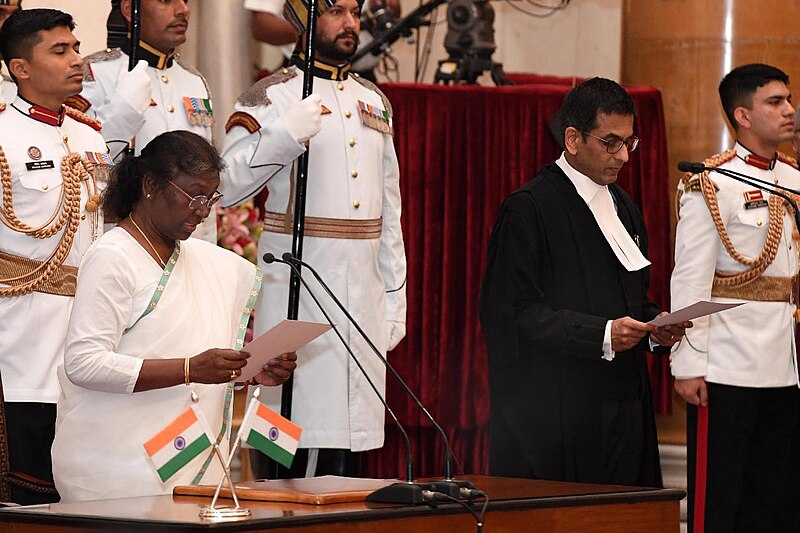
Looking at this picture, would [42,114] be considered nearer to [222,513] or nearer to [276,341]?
[276,341]

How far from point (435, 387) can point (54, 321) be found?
2.16 meters

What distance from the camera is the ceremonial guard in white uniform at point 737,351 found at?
5215 millimetres

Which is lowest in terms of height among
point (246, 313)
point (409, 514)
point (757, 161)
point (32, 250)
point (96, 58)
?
point (409, 514)

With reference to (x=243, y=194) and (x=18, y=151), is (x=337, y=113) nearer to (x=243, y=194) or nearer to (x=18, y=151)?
(x=243, y=194)

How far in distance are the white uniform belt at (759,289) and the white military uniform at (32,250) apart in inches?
87.7

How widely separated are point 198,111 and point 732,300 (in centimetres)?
196

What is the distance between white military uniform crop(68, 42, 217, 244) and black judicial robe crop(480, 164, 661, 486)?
1.09 meters

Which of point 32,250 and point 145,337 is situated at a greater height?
point 32,250

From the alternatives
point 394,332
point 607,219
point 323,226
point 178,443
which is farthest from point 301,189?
point 178,443

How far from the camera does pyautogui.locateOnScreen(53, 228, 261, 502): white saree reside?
3.50m

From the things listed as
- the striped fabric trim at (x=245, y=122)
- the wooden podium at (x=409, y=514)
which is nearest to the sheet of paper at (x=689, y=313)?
the wooden podium at (x=409, y=514)

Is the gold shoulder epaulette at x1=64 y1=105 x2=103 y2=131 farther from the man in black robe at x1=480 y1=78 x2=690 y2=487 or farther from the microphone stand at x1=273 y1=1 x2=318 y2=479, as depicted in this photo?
the man in black robe at x1=480 y1=78 x2=690 y2=487

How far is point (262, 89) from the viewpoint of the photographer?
16.8 ft

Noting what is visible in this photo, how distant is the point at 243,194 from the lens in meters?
5.00
